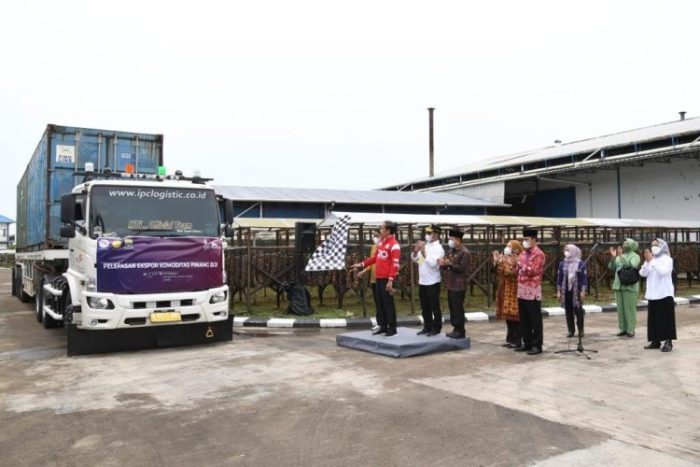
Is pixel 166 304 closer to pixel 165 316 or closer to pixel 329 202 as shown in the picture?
pixel 165 316

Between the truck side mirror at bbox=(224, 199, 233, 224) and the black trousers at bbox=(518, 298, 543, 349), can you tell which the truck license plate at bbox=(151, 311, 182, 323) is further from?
the black trousers at bbox=(518, 298, 543, 349)

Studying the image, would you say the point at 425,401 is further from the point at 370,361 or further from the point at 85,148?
the point at 85,148

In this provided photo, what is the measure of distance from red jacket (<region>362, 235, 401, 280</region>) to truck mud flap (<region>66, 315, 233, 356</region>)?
260 centimetres

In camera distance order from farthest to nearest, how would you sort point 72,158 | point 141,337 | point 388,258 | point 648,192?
point 648,192 < point 72,158 < point 388,258 < point 141,337

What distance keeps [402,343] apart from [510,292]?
6.56 ft

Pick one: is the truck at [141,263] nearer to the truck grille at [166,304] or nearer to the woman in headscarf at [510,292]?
the truck grille at [166,304]

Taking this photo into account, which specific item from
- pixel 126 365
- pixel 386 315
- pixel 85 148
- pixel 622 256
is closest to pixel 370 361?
pixel 386 315

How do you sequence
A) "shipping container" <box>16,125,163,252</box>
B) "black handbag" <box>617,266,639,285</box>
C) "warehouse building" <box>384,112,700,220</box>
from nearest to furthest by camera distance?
"black handbag" <box>617,266,639,285</box>, "shipping container" <box>16,125,163,252</box>, "warehouse building" <box>384,112,700,220</box>

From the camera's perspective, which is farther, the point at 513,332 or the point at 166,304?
the point at 513,332

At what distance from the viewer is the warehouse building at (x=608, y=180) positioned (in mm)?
27203

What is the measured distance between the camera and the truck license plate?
823 centimetres

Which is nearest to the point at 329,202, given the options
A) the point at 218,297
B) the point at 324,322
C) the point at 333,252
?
the point at 333,252

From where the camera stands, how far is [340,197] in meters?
32.4

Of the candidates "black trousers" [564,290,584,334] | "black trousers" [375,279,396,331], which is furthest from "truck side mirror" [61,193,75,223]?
"black trousers" [564,290,584,334]
